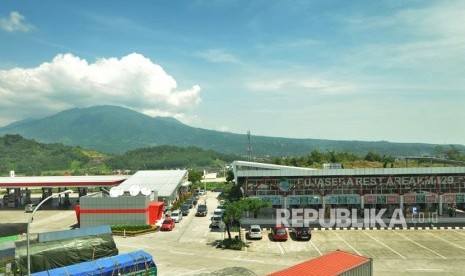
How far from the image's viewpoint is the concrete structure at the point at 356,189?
Result: 47.9 m

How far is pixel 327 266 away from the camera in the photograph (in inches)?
823

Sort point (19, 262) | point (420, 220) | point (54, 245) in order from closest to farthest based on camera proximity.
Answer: point (19, 262), point (54, 245), point (420, 220)

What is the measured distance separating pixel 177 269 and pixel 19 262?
35.2ft

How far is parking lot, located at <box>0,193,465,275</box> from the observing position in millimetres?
30328

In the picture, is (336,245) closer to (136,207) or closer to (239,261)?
(239,261)

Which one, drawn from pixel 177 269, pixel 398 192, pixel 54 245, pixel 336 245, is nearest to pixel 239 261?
pixel 177 269

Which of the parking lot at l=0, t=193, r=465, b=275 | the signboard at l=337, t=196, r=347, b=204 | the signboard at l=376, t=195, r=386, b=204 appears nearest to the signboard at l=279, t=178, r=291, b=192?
the signboard at l=337, t=196, r=347, b=204

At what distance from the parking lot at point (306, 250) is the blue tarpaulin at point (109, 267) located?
3399mm

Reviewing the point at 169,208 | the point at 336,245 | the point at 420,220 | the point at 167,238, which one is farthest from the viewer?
the point at 169,208

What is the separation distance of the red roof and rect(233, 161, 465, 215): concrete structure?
82.1 feet

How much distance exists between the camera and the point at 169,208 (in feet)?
198

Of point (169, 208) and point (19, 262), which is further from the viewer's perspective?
point (169, 208)

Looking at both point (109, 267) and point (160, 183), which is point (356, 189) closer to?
point (109, 267)

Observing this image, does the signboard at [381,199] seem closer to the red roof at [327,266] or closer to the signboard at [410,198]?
the signboard at [410,198]
